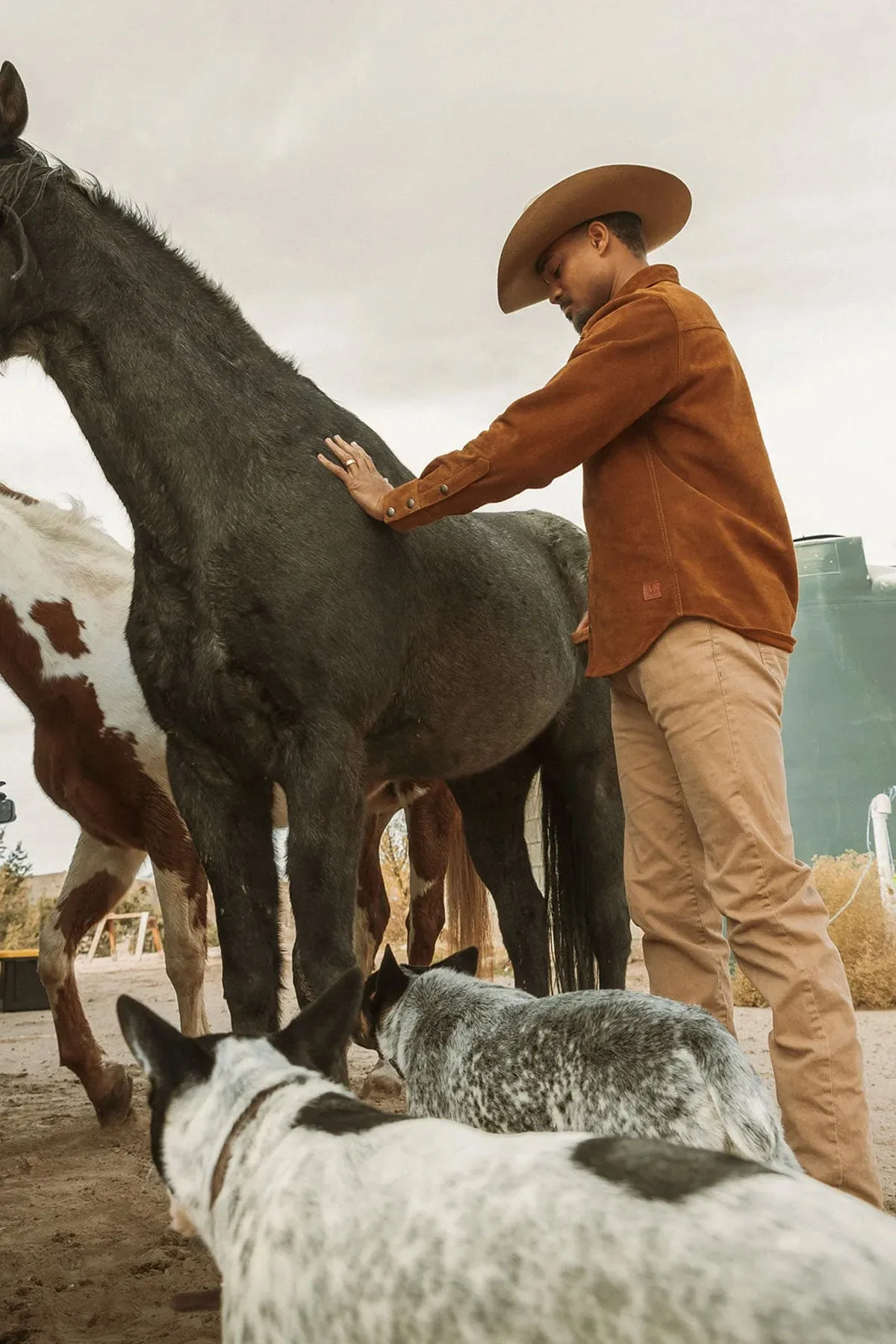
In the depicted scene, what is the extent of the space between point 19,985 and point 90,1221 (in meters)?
8.09

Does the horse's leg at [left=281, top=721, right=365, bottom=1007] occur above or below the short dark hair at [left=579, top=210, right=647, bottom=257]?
below

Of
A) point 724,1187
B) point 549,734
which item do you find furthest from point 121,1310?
point 549,734

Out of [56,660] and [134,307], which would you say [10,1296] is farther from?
A: [56,660]

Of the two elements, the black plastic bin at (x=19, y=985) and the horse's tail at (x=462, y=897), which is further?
the black plastic bin at (x=19, y=985)

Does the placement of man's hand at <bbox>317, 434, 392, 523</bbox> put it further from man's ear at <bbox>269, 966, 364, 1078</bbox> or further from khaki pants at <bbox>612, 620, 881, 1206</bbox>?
man's ear at <bbox>269, 966, 364, 1078</bbox>

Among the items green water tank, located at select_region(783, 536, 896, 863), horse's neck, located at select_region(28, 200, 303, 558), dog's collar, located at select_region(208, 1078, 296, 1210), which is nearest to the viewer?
dog's collar, located at select_region(208, 1078, 296, 1210)

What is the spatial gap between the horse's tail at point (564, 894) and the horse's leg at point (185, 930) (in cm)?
146

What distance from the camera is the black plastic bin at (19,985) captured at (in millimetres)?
10859

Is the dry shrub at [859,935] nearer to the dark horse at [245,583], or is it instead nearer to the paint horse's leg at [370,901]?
the paint horse's leg at [370,901]

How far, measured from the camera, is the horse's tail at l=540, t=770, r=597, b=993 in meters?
4.45

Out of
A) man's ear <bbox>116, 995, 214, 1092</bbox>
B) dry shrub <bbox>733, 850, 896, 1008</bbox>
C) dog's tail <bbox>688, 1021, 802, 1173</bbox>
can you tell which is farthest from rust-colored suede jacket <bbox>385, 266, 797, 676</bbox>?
dry shrub <bbox>733, 850, 896, 1008</bbox>

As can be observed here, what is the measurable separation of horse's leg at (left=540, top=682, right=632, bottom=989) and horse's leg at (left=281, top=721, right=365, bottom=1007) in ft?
5.03

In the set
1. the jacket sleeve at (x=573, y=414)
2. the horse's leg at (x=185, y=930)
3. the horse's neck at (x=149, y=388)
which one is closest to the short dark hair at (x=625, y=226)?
the jacket sleeve at (x=573, y=414)

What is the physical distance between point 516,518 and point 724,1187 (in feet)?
10.9
